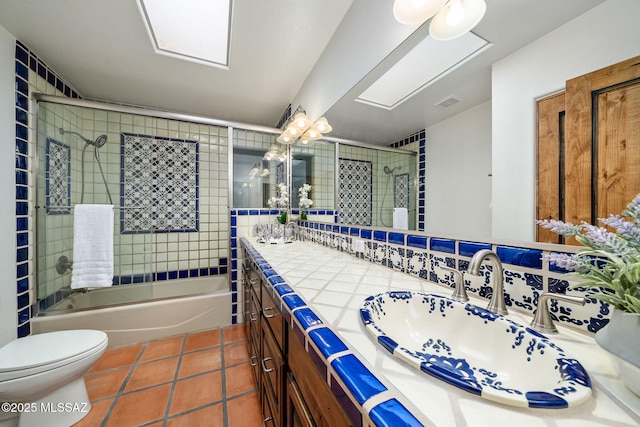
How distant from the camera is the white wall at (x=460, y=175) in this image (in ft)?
2.30

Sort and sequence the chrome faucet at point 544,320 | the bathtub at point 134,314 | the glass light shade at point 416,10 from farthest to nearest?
the bathtub at point 134,314 → the glass light shade at point 416,10 → the chrome faucet at point 544,320

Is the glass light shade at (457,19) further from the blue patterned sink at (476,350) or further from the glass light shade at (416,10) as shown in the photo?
the blue patterned sink at (476,350)

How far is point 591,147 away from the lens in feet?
1.61

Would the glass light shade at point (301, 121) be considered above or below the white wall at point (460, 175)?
above

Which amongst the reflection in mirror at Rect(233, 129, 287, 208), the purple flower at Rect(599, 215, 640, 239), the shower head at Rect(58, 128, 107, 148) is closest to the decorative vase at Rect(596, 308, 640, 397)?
the purple flower at Rect(599, 215, 640, 239)

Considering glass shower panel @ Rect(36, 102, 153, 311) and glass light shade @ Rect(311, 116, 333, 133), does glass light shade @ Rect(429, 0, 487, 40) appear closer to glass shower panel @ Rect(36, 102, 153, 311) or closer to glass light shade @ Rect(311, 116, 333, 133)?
glass light shade @ Rect(311, 116, 333, 133)

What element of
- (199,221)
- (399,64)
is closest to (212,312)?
(199,221)

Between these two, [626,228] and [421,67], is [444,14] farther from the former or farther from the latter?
[626,228]

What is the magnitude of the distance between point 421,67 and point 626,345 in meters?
0.97

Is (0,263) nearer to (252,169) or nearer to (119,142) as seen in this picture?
(119,142)

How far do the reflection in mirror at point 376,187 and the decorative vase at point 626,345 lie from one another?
24.1 inches

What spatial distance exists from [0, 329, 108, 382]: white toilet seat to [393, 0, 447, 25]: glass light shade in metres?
2.18

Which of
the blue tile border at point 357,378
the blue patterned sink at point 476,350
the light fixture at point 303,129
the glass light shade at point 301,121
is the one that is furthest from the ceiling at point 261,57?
the blue tile border at point 357,378

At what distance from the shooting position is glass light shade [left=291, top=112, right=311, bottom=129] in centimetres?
183
